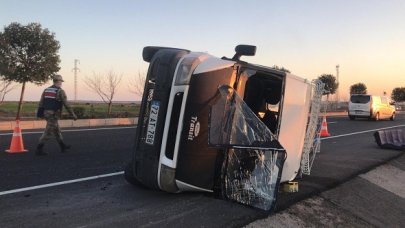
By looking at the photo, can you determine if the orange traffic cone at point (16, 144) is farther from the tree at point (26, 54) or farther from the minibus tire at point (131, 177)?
the tree at point (26, 54)

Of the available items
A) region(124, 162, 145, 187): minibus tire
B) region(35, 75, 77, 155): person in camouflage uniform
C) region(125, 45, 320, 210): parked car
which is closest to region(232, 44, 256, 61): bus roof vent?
region(125, 45, 320, 210): parked car

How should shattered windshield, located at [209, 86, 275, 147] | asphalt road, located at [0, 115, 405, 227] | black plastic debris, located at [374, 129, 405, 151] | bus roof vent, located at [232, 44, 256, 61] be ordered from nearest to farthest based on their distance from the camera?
asphalt road, located at [0, 115, 405, 227] < shattered windshield, located at [209, 86, 275, 147] < bus roof vent, located at [232, 44, 256, 61] < black plastic debris, located at [374, 129, 405, 151]

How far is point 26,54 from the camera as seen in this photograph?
71.7 ft

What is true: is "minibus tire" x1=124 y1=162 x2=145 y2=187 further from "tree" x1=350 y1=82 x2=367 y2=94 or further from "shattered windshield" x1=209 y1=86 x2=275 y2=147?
"tree" x1=350 y1=82 x2=367 y2=94

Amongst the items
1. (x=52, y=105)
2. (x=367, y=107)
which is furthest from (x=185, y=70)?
(x=367, y=107)

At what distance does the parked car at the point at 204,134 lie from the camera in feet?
16.6

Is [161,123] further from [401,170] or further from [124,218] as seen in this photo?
[401,170]

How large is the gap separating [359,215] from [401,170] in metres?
4.32

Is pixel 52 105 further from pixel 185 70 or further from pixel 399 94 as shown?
pixel 399 94

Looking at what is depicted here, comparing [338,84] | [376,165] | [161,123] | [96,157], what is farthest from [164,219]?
[338,84]

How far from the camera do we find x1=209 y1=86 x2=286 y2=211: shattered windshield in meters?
5.07

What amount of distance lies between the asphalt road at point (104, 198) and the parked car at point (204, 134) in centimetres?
27

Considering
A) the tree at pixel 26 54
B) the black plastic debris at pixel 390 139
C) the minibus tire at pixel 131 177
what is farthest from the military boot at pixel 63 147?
the tree at pixel 26 54

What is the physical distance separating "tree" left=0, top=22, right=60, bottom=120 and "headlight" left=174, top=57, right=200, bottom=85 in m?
18.3
